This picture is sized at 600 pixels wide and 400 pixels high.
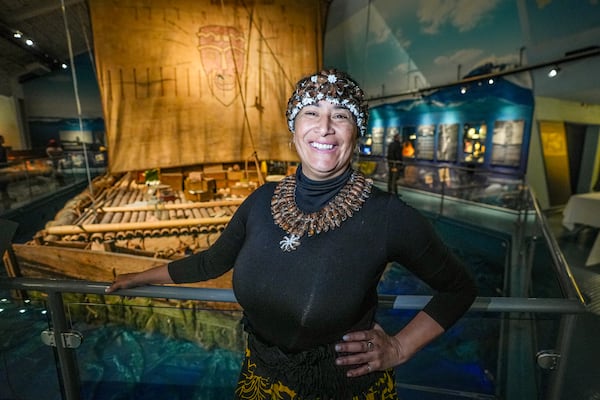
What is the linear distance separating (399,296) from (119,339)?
2.04 m

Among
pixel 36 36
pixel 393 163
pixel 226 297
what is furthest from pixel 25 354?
pixel 36 36

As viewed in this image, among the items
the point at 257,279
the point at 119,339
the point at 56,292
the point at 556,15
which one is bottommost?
the point at 119,339

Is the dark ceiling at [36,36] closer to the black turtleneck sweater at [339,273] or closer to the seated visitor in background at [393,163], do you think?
the seated visitor in background at [393,163]

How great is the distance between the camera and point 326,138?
1.03 metres

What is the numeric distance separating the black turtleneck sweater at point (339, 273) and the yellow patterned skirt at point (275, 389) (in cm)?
14

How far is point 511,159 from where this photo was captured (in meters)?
9.05

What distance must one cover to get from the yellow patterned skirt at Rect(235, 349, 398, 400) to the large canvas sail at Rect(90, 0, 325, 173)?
20.2ft

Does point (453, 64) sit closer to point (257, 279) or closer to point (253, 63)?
point (253, 63)

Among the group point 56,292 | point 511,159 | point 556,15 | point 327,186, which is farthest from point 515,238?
point 56,292

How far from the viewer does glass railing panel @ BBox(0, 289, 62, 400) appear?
1.63m

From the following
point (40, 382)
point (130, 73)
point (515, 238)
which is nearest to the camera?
point (40, 382)

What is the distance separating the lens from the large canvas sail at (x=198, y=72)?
6988 millimetres

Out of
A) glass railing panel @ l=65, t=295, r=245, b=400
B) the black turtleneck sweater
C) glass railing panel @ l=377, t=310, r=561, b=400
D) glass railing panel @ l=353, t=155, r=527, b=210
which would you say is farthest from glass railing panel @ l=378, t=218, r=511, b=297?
the black turtleneck sweater

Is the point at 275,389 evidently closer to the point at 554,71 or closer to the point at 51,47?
the point at 554,71
